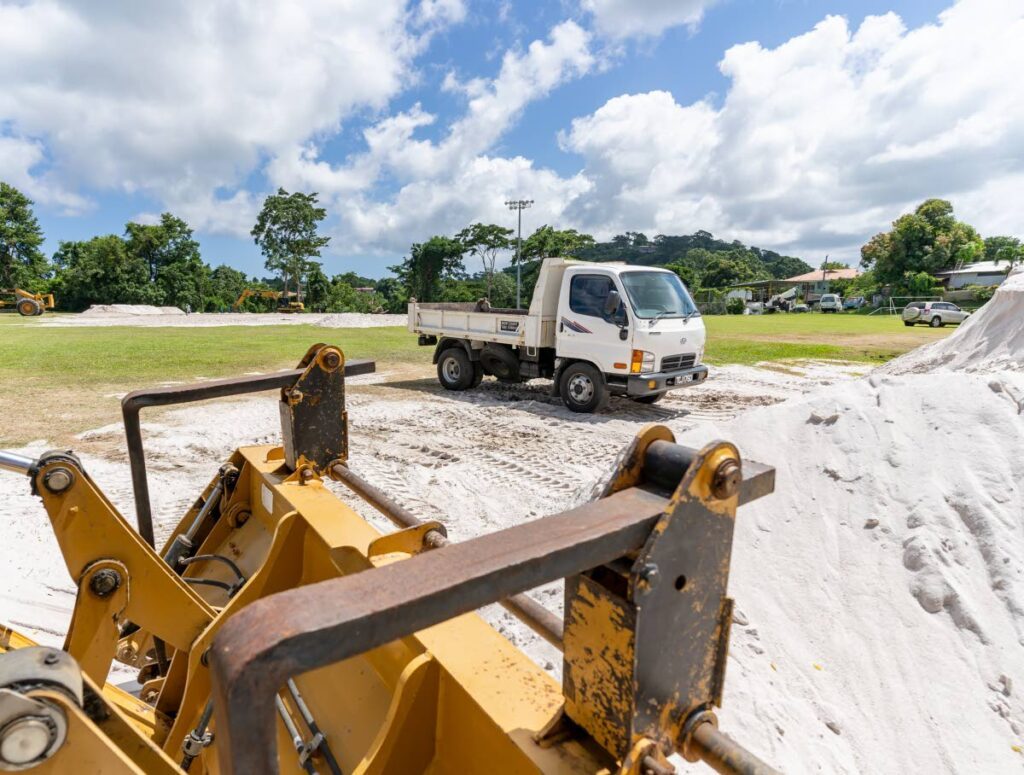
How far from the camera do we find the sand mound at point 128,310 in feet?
152

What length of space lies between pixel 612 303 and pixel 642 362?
94 cm

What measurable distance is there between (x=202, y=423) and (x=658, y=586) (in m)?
8.35

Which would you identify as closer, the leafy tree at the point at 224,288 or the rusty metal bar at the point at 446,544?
the rusty metal bar at the point at 446,544

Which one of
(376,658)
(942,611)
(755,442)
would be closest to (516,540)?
(376,658)

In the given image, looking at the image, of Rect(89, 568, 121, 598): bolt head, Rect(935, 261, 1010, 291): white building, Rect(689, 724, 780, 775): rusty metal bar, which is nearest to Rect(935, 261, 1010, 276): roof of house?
Rect(935, 261, 1010, 291): white building

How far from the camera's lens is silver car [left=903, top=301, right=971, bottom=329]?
29672mm

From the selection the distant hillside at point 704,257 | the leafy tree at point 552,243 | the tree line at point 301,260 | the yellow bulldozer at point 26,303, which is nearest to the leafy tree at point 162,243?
the tree line at point 301,260

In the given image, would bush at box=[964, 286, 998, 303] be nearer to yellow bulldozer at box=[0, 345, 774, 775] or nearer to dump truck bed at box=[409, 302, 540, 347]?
dump truck bed at box=[409, 302, 540, 347]

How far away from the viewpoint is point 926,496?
3998 millimetres

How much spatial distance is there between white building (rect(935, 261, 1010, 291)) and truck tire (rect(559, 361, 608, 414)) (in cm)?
5739

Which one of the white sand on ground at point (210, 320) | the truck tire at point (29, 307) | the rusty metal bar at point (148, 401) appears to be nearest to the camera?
the rusty metal bar at point (148, 401)

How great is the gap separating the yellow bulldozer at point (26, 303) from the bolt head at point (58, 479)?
146 ft

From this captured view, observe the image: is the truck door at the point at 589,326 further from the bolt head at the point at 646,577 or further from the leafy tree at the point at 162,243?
the leafy tree at the point at 162,243

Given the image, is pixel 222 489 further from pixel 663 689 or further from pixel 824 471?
pixel 824 471
